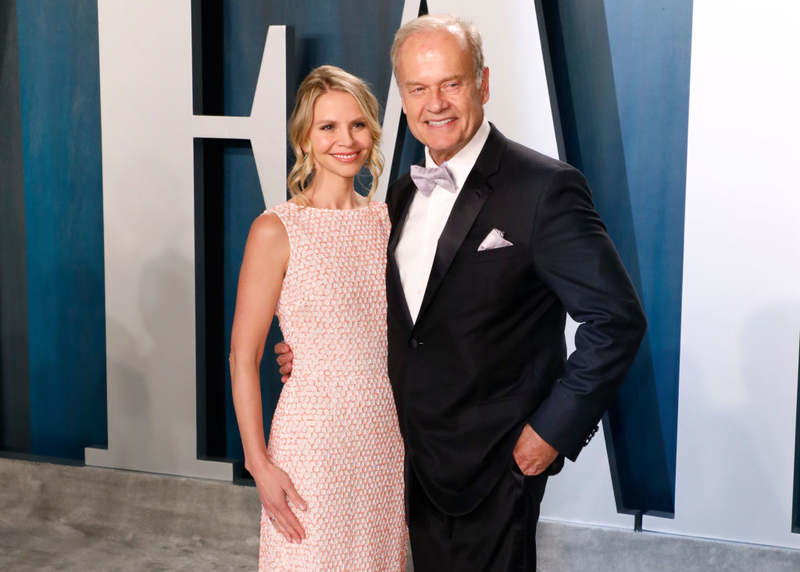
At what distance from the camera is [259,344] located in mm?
2201

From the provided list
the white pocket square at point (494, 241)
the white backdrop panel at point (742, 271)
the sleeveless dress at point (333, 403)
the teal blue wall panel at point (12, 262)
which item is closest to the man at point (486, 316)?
the white pocket square at point (494, 241)

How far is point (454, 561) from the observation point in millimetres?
2027

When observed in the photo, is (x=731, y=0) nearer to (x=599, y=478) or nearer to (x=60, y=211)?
(x=599, y=478)

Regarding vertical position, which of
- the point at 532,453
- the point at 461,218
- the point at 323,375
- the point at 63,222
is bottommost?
the point at 532,453

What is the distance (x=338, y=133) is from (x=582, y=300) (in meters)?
0.77

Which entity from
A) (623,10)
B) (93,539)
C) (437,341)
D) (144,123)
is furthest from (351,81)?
(93,539)

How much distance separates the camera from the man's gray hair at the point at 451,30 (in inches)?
76.7

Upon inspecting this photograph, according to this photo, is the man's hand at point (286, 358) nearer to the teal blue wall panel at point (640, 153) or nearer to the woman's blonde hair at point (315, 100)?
the woman's blonde hair at point (315, 100)

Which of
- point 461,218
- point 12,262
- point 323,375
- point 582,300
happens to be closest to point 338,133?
point 461,218

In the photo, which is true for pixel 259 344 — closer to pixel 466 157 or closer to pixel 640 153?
pixel 466 157

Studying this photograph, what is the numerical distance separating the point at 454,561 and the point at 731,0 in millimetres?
2125

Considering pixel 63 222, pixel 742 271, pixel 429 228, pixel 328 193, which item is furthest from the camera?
pixel 63 222

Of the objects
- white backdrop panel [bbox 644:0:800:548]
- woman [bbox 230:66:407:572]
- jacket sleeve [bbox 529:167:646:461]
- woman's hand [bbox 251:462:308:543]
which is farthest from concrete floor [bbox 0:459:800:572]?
jacket sleeve [bbox 529:167:646:461]

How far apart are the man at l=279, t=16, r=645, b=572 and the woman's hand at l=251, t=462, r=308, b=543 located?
0.29 m
